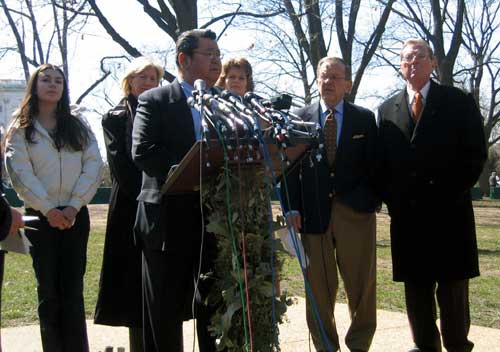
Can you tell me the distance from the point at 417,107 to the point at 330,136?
641mm

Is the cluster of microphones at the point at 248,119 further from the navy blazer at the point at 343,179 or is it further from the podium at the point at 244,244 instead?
the navy blazer at the point at 343,179

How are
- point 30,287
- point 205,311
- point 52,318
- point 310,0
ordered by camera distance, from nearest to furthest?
point 205,311
point 52,318
point 30,287
point 310,0

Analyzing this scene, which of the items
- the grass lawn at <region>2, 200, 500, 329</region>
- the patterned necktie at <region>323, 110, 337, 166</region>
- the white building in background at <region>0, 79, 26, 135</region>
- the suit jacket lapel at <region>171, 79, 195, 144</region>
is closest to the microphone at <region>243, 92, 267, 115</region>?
the suit jacket lapel at <region>171, 79, 195, 144</region>

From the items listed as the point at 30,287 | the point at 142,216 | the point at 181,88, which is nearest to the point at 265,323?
the point at 142,216

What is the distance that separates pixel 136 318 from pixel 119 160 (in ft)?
3.63

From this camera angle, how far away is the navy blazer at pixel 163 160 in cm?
371

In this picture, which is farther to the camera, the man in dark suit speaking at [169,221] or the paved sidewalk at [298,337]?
the paved sidewalk at [298,337]

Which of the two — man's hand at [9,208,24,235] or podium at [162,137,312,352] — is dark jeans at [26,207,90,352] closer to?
man's hand at [9,208,24,235]

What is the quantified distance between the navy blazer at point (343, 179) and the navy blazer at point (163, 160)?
115 cm

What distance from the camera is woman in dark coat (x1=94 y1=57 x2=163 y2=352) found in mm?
4727

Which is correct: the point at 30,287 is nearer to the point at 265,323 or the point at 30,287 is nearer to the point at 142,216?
the point at 142,216

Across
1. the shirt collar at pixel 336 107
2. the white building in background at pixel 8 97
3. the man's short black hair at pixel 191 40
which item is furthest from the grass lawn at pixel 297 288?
the white building in background at pixel 8 97

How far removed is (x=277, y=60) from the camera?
26.6 m

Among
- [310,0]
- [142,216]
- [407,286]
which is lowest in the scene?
[407,286]
